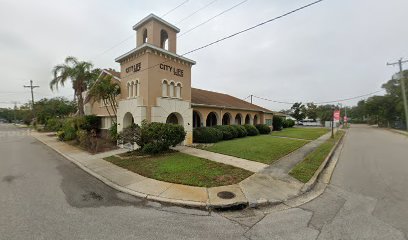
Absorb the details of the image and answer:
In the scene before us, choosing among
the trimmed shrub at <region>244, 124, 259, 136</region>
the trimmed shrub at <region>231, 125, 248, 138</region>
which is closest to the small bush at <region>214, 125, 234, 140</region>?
the trimmed shrub at <region>231, 125, 248, 138</region>

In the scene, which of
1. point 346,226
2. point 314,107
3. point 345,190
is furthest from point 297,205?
point 314,107

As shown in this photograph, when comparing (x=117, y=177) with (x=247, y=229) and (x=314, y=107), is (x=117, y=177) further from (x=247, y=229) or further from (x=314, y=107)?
(x=314, y=107)

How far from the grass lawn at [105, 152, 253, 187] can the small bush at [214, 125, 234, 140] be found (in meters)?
7.76

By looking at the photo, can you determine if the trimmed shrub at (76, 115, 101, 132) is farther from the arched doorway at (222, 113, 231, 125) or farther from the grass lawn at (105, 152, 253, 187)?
the arched doorway at (222, 113, 231, 125)

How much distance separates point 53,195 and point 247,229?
5.56 meters

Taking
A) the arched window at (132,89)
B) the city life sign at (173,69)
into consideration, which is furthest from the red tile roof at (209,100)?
the arched window at (132,89)

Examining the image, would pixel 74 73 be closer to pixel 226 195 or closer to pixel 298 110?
pixel 226 195

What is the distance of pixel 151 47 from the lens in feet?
39.4

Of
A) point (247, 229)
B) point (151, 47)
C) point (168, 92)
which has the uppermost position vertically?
point (151, 47)

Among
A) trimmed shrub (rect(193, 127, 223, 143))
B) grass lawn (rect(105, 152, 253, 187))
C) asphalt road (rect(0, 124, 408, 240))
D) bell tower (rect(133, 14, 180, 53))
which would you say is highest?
bell tower (rect(133, 14, 180, 53))

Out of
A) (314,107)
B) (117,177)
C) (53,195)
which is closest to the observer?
(53,195)

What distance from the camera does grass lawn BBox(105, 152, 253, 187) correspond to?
6398 millimetres

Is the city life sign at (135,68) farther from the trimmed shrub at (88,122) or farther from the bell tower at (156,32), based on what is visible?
the trimmed shrub at (88,122)

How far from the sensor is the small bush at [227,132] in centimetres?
1698
